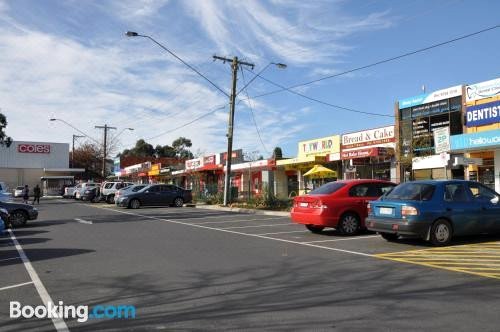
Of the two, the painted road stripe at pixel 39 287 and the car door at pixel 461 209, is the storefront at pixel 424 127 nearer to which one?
the car door at pixel 461 209

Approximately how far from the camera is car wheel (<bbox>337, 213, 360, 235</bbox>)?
13.8 meters

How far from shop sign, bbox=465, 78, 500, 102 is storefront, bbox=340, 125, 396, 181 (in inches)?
202

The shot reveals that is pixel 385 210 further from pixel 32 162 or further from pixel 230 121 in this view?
pixel 32 162

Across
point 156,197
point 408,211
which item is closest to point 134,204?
point 156,197

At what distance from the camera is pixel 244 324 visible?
5.50 m

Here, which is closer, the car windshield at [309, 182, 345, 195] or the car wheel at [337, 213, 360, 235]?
the car wheel at [337, 213, 360, 235]

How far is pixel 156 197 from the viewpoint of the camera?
31.6 metres

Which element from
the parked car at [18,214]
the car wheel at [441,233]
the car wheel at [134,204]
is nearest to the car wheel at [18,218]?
the parked car at [18,214]

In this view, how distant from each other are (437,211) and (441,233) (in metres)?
0.52

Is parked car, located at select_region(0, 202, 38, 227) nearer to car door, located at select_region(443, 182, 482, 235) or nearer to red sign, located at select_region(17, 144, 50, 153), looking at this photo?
car door, located at select_region(443, 182, 482, 235)

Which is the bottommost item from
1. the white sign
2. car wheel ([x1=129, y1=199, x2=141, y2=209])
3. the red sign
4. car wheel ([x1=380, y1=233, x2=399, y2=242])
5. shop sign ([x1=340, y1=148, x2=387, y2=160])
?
car wheel ([x1=380, y1=233, x2=399, y2=242])

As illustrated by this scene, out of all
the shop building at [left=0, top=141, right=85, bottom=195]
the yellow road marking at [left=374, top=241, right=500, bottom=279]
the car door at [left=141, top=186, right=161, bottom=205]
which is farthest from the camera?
the shop building at [left=0, top=141, right=85, bottom=195]

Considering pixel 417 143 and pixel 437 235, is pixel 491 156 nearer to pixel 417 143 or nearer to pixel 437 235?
pixel 417 143

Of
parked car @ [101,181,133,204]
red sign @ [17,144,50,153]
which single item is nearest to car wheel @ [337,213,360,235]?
parked car @ [101,181,133,204]
